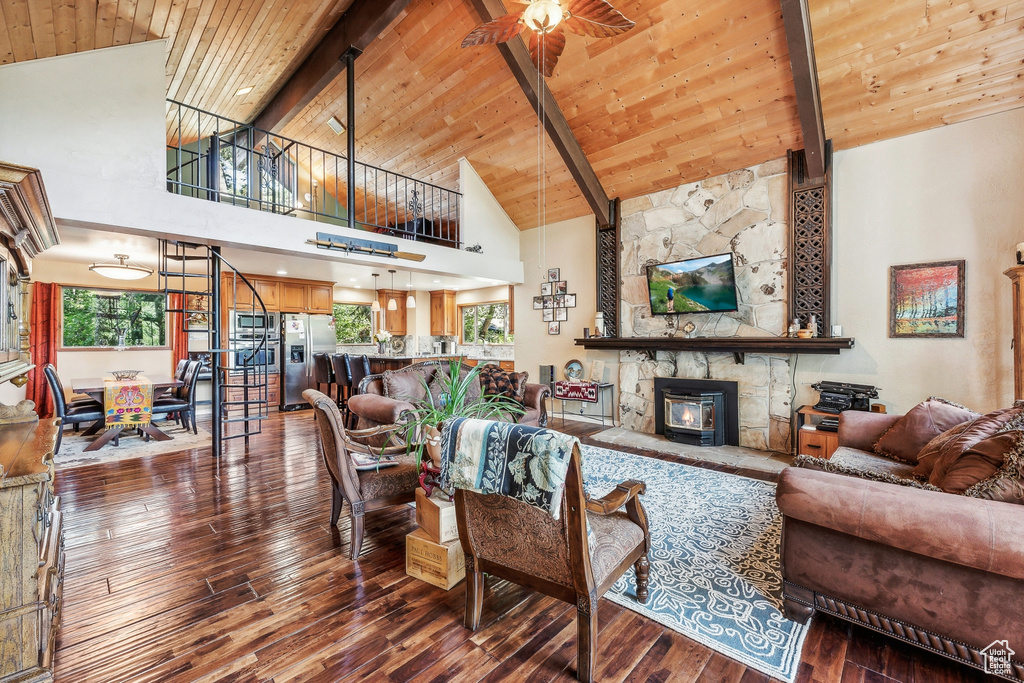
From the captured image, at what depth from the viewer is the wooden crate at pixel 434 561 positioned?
2.15 metres

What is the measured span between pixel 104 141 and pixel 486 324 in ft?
20.1

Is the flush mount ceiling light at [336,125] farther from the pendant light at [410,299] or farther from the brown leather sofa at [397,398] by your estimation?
the brown leather sofa at [397,398]

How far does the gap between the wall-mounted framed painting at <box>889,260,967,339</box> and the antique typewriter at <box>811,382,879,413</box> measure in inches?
23.7

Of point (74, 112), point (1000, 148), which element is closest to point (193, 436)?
point (74, 112)

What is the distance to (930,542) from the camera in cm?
152

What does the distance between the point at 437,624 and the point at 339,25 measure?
6.22 m

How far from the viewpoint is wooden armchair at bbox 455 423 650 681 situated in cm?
148

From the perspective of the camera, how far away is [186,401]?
18.0 ft

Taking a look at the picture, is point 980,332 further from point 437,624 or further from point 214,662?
point 214,662

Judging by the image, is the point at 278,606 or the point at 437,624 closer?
the point at 437,624

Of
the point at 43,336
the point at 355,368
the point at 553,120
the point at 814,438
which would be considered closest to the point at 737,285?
the point at 814,438

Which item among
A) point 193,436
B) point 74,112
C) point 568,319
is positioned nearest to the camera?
point 74,112

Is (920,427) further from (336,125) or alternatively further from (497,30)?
(336,125)

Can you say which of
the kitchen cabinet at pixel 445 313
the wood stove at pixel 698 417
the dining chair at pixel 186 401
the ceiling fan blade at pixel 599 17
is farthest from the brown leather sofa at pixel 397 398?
the kitchen cabinet at pixel 445 313
